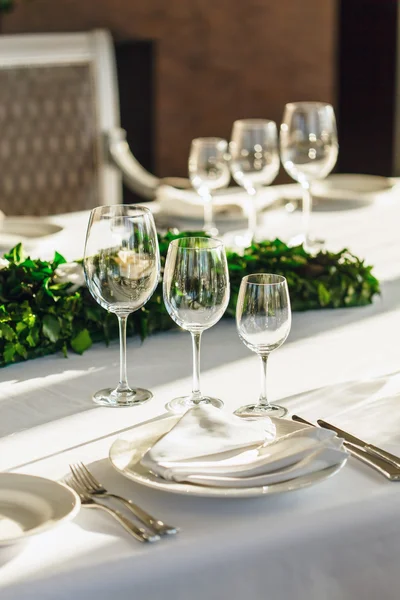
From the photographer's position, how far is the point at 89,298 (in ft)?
4.61

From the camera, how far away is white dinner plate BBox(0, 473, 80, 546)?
82cm

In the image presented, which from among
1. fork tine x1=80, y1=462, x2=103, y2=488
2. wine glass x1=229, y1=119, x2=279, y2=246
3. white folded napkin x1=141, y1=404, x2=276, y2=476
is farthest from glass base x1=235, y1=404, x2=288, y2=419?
wine glass x1=229, y1=119, x2=279, y2=246

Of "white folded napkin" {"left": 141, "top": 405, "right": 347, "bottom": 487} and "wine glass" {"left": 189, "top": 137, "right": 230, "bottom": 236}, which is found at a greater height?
"wine glass" {"left": 189, "top": 137, "right": 230, "bottom": 236}

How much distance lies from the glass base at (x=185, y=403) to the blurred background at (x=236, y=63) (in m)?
3.39

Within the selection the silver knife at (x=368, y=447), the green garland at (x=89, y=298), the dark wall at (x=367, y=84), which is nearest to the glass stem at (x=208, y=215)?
the green garland at (x=89, y=298)

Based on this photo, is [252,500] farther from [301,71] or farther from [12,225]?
[301,71]

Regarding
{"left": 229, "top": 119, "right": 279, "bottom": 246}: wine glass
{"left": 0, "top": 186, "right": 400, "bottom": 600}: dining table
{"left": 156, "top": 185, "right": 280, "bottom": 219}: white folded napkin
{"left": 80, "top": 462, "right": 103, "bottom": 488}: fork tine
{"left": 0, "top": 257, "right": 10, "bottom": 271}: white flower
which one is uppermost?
{"left": 229, "top": 119, "right": 279, "bottom": 246}: wine glass

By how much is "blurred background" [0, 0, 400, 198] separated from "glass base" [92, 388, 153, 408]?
11.0 ft

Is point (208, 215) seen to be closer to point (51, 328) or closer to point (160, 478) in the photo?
point (51, 328)

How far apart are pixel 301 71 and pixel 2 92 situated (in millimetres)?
2397

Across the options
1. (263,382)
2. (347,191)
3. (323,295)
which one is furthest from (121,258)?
(347,191)

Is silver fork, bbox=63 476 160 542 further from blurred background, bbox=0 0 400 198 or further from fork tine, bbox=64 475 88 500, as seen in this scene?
blurred background, bbox=0 0 400 198

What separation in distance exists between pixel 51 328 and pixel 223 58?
364cm

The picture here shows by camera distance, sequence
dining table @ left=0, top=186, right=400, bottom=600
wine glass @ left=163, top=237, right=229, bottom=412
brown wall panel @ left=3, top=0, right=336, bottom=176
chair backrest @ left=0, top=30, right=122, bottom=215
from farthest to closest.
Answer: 1. brown wall panel @ left=3, top=0, right=336, bottom=176
2. chair backrest @ left=0, top=30, right=122, bottom=215
3. wine glass @ left=163, top=237, right=229, bottom=412
4. dining table @ left=0, top=186, right=400, bottom=600
